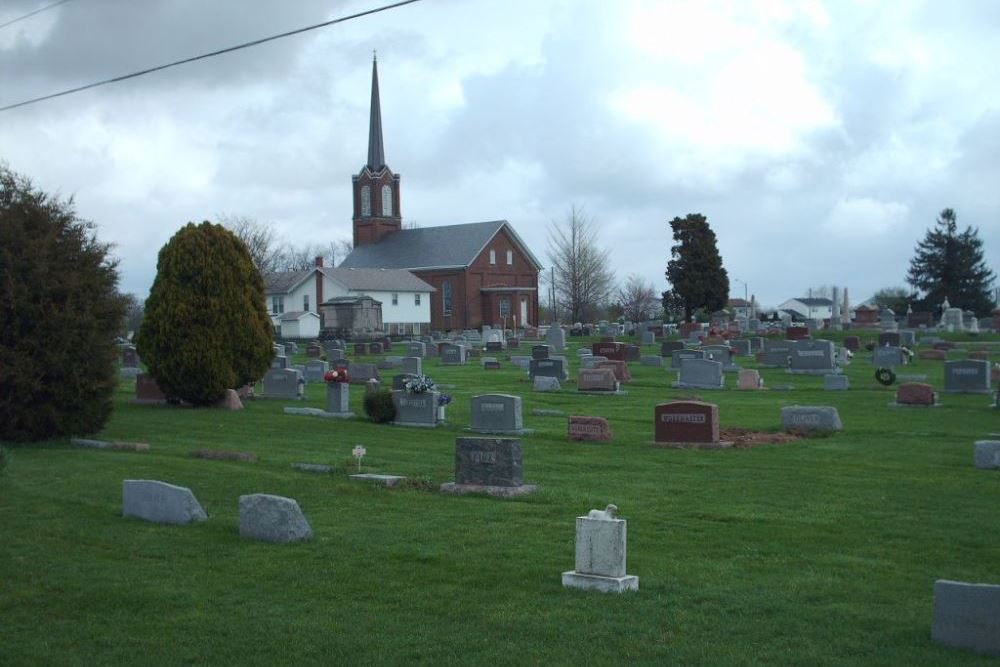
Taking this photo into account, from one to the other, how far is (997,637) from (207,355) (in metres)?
19.7

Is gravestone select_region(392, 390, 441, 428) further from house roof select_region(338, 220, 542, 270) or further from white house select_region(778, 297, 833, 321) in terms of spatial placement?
white house select_region(778, 297, 833, 321)

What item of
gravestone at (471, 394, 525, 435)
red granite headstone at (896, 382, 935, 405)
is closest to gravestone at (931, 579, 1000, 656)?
gravestone at (471, 394, 525, 435)

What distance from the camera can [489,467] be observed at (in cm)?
1302

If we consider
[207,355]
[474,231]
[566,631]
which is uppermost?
[474,231]

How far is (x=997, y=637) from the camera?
671 centimetres

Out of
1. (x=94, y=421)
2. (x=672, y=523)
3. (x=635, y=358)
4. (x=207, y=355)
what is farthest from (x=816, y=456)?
(x=635, y=358)

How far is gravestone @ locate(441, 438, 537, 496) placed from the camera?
12.9m

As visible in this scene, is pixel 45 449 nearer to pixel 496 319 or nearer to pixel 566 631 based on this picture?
pixel 566 631

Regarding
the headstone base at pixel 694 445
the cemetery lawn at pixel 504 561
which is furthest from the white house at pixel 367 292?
the cemetery lawn at pixel 504 561

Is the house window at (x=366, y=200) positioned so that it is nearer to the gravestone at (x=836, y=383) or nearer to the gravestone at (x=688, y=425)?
the gravestone at (x=836, y=383)

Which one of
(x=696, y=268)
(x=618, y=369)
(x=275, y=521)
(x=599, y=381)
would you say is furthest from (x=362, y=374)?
(x=696, y=268)

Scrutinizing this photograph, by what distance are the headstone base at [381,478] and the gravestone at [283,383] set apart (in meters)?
14.1

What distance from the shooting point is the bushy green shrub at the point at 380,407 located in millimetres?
21828

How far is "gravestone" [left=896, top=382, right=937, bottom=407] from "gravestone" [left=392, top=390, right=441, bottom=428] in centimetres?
1036
